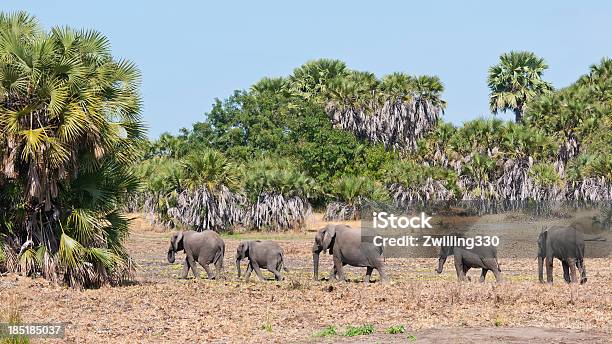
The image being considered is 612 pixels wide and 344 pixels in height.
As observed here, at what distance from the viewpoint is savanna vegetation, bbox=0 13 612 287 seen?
928 inches

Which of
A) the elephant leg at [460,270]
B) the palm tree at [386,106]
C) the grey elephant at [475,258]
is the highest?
the palm tree at [386,106]

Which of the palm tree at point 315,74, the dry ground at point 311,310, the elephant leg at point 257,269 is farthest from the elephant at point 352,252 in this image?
the palm tree at point 315,74

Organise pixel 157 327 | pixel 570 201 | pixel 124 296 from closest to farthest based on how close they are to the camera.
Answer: pixel 157 327 → pixel 124 296 → pixel 570 201

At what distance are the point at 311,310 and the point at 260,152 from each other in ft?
197

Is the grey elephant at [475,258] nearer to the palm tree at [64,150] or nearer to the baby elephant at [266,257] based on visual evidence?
the baby elephant at [266,257]

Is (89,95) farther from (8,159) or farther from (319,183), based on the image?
(319,183)

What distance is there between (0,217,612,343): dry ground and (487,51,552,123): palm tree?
59591 mm

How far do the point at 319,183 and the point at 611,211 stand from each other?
24.9 meters

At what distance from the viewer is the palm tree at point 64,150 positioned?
913 inches

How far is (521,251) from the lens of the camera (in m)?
42.9

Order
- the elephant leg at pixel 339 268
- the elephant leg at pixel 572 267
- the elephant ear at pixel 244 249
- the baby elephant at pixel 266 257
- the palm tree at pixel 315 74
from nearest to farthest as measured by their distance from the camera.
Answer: the elephant leg at pixel 572 267
the elephant leg at pixel 339 268
the baby elephant at pixel 266 257
the elephant ear at pixel 244 249
the palm tree at pixel 315 74

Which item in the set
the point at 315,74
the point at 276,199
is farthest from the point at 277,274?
the point at 315,74

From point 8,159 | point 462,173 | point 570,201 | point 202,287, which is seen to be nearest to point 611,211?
point 570,201

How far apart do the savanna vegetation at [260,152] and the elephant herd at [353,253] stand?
272 centimetres
